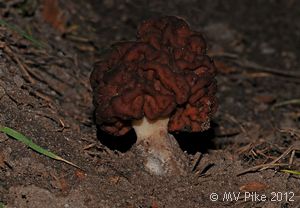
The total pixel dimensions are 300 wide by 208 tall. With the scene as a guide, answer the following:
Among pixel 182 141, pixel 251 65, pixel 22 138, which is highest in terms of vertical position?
pixel 22 138

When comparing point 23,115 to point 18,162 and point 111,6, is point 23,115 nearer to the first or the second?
point 18,162

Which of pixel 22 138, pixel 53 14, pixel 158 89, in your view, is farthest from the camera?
pixel 53 14

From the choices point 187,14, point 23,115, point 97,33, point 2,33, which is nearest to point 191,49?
point 23,115

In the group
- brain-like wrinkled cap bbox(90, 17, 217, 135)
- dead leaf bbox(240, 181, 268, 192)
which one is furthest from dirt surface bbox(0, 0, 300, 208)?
brain-like wrinkled cap bbox(90, 17, 217, 135)

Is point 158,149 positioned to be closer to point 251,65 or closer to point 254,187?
point 254,187

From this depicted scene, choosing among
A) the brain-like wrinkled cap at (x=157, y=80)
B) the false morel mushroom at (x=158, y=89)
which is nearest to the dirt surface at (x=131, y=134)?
the false morel mushroom at (x=158, y=89)

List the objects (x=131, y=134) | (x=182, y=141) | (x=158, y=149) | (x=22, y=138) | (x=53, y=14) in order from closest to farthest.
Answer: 1. (x=22, y=138)
2. (x=158, y=149)
3. (x=131, y=134)
4. (x=182, y=141)
5. (x=53, y=14)

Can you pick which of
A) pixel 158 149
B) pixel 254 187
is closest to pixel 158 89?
pixel 158 149

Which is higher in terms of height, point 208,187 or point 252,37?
point 208,187
